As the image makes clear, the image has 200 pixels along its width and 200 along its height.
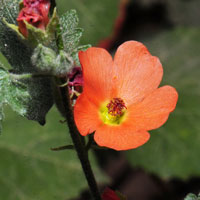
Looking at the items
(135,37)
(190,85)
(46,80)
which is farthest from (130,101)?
(135,37)

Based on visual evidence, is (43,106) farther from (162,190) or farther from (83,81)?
(162,190)

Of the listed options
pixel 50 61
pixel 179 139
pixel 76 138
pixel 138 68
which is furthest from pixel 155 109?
pixel 179 139

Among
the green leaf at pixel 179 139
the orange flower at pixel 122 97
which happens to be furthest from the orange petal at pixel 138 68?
the green leaf at pixel 179 139

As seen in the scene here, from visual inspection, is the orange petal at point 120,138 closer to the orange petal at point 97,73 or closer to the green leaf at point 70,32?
the orange petal at point 97,73

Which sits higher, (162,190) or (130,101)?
(130,101)

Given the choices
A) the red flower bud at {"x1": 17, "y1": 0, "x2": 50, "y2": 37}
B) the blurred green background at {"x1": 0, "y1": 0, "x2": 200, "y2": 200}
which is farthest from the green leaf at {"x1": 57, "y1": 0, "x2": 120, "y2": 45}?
the red flower bud at {"x1": 17, "y1": 0, "x2": 50, "y2": 37}

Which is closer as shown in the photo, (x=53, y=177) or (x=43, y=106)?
(x=43, y=106)
